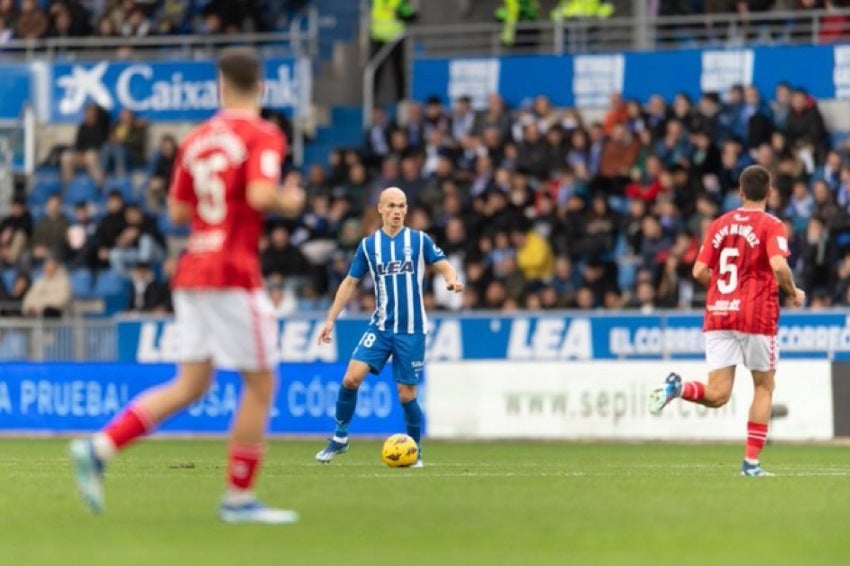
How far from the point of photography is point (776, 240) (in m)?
15.5

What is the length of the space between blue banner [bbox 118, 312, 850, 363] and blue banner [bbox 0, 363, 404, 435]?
3.13ft

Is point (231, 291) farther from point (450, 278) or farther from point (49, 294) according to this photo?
point (49, 294)

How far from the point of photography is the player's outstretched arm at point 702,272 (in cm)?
A: 1577

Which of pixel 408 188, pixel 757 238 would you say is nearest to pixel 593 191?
pixel 408 188

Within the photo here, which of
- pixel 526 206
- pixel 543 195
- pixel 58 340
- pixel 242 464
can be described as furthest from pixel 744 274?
pixel 58 340

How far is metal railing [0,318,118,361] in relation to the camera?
2859 centimetres

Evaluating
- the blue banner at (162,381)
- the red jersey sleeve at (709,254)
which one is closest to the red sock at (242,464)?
the red jersey sleeve at (709,254)

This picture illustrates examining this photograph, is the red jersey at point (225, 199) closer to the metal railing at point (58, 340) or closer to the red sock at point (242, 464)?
the red sock at point (242, 464)

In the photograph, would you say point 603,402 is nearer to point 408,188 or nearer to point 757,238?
point 408,188

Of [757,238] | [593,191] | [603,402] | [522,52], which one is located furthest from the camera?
[522,52]

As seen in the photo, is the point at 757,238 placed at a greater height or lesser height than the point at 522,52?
lesser

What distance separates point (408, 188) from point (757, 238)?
15499 mm

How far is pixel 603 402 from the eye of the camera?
973 inches

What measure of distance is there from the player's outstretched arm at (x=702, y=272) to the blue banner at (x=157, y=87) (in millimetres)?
18519
